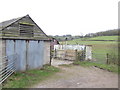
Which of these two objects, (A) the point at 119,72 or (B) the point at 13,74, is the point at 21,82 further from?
(A) the point at 119,72

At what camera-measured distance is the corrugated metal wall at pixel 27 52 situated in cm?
907

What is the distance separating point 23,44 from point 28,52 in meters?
0.75

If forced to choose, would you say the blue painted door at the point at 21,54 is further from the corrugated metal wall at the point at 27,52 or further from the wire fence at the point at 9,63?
the wire fence at the point at 9,63

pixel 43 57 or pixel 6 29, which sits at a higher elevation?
pixel 6 29

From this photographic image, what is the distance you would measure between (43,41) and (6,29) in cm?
353

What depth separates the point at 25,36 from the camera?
998 cm

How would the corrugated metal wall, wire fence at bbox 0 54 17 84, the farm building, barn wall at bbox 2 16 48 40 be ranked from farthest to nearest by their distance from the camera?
the corrugated metal wall, barn wall at bbox 2 16 48 40, the farm building, wire fence at bbox 0 54 17 84

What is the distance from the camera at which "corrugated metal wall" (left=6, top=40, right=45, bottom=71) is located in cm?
907

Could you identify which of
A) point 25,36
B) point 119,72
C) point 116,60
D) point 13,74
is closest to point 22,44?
point 25,36

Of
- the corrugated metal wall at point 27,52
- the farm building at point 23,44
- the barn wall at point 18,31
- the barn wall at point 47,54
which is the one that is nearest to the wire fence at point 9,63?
the farm building at point 23,44

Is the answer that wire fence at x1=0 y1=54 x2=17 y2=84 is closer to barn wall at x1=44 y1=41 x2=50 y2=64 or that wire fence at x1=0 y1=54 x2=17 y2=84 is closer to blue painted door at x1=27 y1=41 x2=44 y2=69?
blue painted door at x1=27 y1=41 x2=44 y2=69

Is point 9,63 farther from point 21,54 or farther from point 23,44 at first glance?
point 23,44

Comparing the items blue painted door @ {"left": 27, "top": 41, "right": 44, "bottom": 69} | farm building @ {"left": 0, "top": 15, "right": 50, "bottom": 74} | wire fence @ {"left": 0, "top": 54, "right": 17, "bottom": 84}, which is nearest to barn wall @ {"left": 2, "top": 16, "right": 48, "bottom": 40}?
farm building @ {"left": 0, "top": 15, "right": 50, "bottom": 74}

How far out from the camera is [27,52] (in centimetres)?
999
